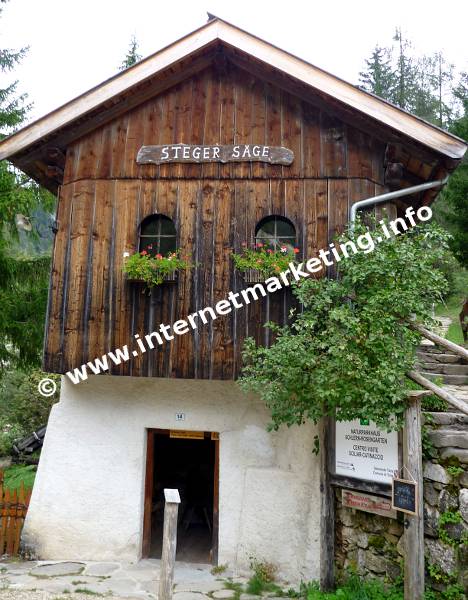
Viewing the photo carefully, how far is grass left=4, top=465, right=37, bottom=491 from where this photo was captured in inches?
440

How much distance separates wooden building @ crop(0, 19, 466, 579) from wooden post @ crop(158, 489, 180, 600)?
94.0 inches

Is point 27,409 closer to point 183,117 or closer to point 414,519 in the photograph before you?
point 183,117

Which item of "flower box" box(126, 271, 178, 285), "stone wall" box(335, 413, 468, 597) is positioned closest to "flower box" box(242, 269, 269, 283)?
"flower box" box(126, 271, 178, 285)

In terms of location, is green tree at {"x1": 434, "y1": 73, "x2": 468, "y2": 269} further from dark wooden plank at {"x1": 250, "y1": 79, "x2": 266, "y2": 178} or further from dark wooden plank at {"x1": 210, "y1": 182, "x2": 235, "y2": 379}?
dark wooden plank at {"x1": 210, "y1": 182, "x2": 235, "y2": 379}

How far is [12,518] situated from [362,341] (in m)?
5.95

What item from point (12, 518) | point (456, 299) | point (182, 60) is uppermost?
point (182, 60)

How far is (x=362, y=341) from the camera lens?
5270 millimetres

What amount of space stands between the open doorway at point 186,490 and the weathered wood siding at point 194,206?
1.74 metres

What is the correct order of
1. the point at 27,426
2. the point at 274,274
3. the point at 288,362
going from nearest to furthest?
the point at 288,362, the point at 274,274, the point at 27,426

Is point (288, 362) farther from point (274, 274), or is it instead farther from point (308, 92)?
point (308, 92)

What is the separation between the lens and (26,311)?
1012 cm

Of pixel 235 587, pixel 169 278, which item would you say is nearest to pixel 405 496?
pixel 235 587

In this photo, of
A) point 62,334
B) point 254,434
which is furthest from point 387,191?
point 62,334

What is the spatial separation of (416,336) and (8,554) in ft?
21.8
